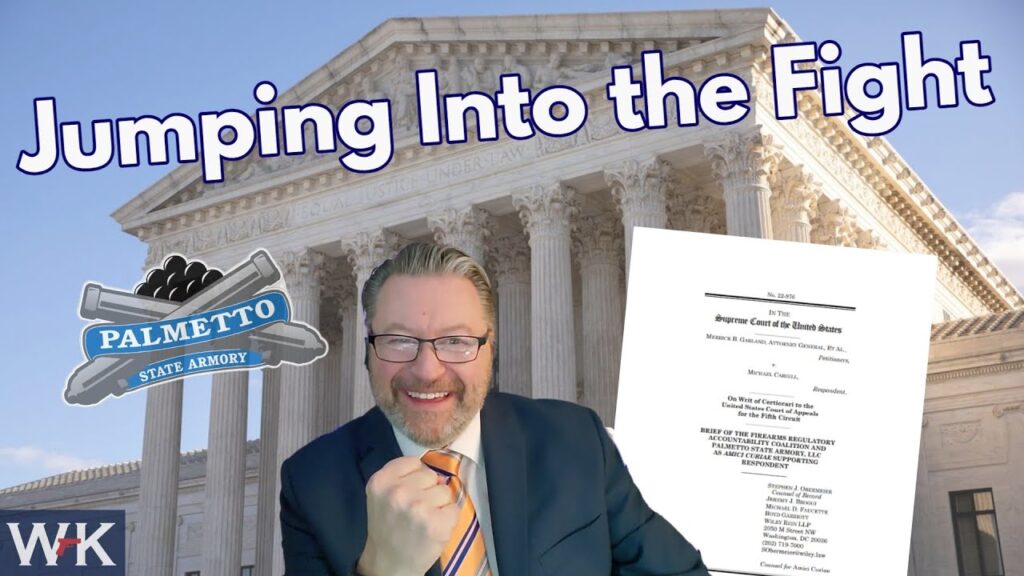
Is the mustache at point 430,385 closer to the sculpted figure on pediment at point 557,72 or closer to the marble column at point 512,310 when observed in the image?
the sculpted figure on pediment at point 557,72

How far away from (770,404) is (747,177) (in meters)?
22.6

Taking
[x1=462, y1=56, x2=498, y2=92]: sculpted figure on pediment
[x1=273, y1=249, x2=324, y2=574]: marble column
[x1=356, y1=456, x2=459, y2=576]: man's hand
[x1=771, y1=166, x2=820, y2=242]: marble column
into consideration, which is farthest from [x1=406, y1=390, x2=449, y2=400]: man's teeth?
[x1=462, y1=56, x2=498, y2=92]: sculpted figure on pediment

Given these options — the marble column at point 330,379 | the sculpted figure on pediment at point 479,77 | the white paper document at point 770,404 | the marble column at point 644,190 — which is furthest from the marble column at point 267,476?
the white paper document at point 770,404

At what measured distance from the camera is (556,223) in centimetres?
2761

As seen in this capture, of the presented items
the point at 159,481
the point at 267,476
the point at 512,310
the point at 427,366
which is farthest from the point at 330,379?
the point at 427,366

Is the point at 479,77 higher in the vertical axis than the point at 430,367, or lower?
higher

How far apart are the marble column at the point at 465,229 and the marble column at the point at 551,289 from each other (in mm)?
1394

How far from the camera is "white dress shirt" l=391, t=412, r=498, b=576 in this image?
7.80 feet

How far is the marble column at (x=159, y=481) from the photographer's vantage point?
105ft

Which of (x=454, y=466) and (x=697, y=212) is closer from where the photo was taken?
(x=454, y=466)

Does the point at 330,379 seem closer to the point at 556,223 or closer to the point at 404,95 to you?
the point at 404,95

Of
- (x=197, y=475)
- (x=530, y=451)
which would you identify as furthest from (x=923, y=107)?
(x=197, y=475)

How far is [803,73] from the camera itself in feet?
38.3

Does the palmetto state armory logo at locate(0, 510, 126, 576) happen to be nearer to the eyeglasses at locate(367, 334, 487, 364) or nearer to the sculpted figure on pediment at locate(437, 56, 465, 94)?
the eyeglasses at locate(367, 334, 487, 364)
